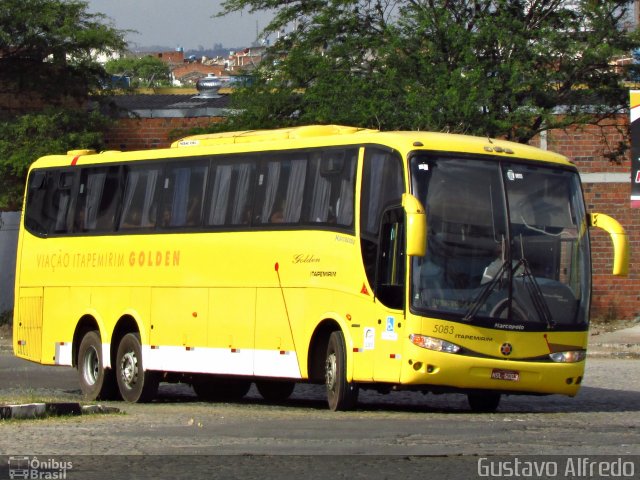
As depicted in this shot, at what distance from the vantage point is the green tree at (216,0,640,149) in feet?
89.1

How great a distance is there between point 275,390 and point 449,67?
409 inches

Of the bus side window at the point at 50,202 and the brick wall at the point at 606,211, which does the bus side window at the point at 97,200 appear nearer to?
→ the bus side window at the point at 50,202

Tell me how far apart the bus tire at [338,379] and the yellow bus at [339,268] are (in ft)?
0.08

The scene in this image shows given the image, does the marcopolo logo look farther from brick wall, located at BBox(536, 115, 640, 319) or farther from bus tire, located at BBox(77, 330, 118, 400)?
brick wall, located at BBox(536, 115, 640, 319)

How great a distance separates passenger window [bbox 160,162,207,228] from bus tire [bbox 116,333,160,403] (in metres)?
1.70

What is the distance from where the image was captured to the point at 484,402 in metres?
17.0

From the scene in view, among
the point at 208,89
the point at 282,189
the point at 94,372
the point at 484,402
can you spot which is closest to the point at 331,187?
the point at 282,189

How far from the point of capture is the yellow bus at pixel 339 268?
15.2 metres

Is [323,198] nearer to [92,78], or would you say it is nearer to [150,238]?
[150,238]

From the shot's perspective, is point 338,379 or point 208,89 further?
point 208,89

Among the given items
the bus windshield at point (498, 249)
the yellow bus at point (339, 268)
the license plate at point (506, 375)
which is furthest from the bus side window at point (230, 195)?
the license plate at point (506, 375)

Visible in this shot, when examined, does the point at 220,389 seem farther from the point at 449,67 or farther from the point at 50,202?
the point at 449,67

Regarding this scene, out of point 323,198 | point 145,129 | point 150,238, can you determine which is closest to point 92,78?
point 145,129

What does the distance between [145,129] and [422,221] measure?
2226 centimetres
